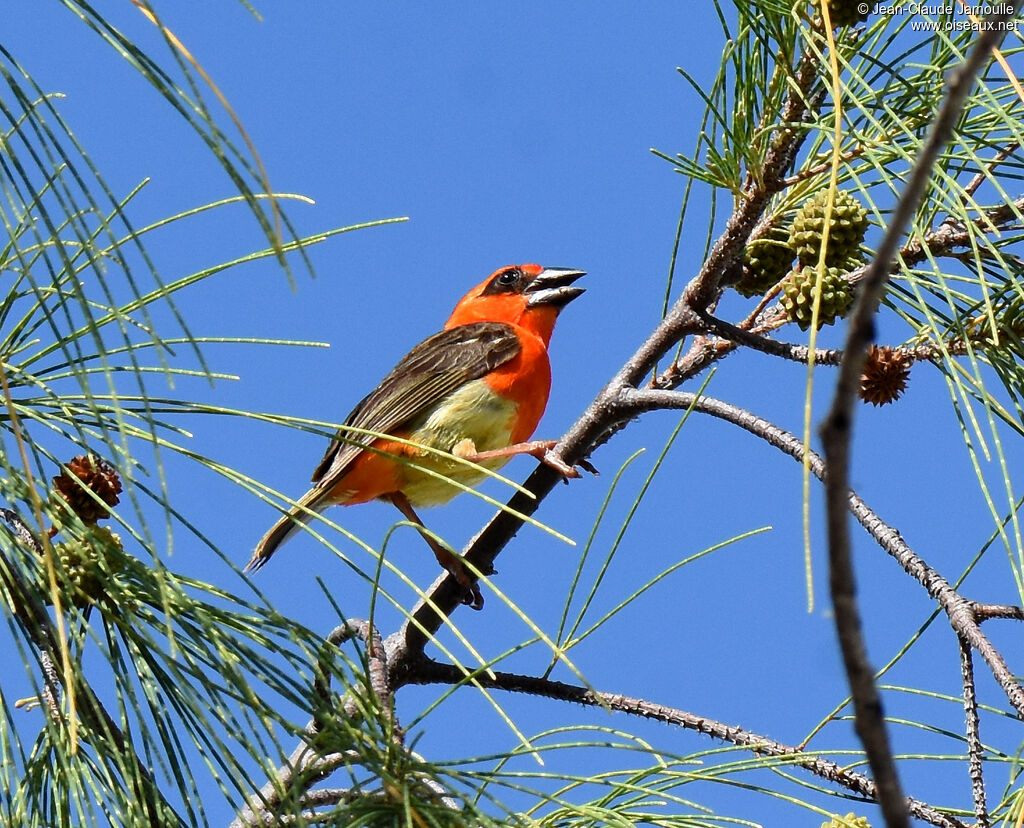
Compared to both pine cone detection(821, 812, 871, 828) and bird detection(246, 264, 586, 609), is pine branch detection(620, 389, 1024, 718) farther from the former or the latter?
bird detection(246, 264, 586, 609)

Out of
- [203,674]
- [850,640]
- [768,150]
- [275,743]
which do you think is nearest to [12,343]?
[203,674]

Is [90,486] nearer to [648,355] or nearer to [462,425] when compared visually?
[648,355]

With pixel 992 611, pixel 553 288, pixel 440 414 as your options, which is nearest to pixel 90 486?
pixel 992 611

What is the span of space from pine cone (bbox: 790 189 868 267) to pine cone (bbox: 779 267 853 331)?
0.11 ft

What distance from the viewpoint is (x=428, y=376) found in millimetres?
4391

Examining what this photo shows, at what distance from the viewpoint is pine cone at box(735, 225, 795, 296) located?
Result: 2666 millimetres

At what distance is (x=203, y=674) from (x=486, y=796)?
398 mm

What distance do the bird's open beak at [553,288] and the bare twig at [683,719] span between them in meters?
2.15

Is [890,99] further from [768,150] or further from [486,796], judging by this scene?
[486,796]

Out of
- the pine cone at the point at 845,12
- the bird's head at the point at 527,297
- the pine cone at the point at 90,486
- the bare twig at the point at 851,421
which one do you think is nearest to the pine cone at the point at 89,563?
the pine cone at the point at 90,486

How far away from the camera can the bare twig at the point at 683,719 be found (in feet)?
7.00

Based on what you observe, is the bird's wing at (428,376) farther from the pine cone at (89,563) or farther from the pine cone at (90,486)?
the pine cone at (89,563)

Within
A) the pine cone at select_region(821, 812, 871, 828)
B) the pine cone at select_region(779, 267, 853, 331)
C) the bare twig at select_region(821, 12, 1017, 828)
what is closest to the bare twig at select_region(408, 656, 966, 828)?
the pine cone at select_region(821, 812, 871, 828)

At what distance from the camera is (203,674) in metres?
1.64
